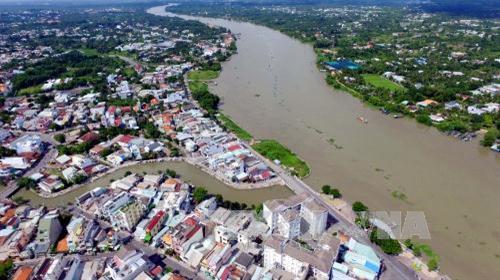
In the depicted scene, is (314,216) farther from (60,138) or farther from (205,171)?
(60,138)

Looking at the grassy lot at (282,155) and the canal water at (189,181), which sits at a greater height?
the grassy lot at (282,155)

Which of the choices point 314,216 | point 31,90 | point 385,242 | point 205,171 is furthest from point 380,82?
point 31,90

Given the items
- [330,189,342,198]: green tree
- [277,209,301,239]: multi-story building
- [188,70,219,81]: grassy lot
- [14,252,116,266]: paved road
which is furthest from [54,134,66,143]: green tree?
[330,189,342,198]: green tree

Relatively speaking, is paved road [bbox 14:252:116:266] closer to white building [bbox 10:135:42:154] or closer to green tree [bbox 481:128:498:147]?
white building [bbox 10:135:42:154]

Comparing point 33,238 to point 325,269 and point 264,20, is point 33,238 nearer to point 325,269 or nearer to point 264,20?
point 325,269

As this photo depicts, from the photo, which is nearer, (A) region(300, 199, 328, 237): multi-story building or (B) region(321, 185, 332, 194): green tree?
(A) region(300, 199, 328, 237): multi-story building

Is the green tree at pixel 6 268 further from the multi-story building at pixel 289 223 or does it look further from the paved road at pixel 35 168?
the multi-story building at pixel 289 223

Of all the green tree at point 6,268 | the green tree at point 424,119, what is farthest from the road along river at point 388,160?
the green tree at point 6,268
